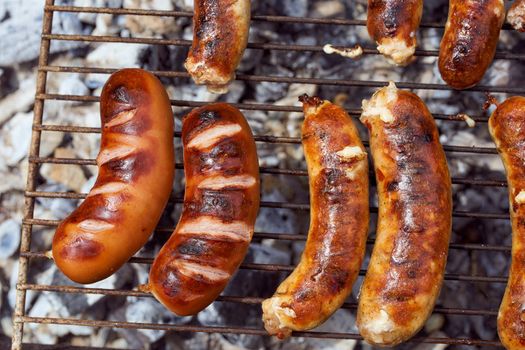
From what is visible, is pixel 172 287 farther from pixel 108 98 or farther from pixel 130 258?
pixel 108 98

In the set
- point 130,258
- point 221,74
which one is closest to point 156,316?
point 130,258

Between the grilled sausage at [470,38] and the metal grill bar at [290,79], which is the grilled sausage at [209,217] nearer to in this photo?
the metal grill bar at [290,79]

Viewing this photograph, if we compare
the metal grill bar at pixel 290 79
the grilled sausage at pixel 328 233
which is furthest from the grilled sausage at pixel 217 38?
the grilled sausage at pixel 328 233

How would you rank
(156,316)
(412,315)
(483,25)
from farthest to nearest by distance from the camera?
(156,316), (483,25), (412,315)

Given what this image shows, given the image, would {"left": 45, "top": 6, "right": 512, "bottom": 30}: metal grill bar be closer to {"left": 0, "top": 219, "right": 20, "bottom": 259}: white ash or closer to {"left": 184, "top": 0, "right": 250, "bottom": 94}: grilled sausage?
{"left": 184, "top": 0, "right": 250, "bottom": 94}: grilled sausage

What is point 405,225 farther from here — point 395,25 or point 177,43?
point 177,43

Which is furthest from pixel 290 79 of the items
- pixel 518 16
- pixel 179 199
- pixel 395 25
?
pixel 518 16
